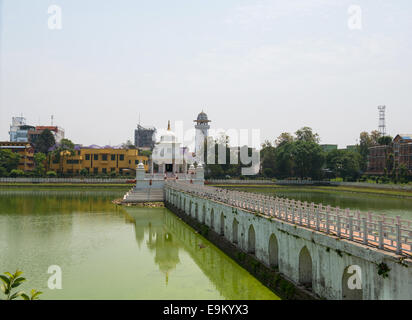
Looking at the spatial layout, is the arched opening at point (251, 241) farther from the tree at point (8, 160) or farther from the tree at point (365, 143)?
the tree at point (365, 143)

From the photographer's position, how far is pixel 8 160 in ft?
323

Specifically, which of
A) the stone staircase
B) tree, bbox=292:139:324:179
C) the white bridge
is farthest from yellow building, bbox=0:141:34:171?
the white bridge

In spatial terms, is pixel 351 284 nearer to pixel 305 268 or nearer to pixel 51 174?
pixel 305 268

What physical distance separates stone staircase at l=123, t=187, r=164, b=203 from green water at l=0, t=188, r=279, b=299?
12.4 metres

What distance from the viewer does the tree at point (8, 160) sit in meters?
97.9

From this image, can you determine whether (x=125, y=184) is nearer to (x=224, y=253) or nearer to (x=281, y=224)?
(x=224, y=253)

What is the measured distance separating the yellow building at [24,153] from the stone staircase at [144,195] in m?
55.6

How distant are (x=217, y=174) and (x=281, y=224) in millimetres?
83583

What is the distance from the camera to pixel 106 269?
2362cm

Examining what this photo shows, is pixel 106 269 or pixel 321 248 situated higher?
pixel 321 248

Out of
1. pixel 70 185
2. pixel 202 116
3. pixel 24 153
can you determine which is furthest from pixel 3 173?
pixel 202 116

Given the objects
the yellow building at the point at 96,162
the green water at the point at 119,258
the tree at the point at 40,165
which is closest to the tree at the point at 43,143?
the yellow building at the point at 96,162

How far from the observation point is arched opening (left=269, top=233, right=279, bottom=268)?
20203 millimetres
